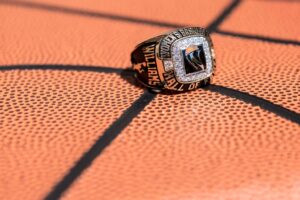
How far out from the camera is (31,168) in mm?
670

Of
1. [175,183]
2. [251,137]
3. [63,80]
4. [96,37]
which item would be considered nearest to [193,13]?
[96,37]

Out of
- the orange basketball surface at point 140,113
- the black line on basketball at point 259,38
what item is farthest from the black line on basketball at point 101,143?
the black line on basketball at point 259,38

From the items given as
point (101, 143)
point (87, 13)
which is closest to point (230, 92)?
point (101, 143)

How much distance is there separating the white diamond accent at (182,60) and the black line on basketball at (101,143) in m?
0.06

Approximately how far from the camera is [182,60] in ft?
2.67

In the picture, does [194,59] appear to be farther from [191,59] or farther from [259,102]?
[259,102]

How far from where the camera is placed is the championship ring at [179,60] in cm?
81

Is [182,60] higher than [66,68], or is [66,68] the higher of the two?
[182,60]

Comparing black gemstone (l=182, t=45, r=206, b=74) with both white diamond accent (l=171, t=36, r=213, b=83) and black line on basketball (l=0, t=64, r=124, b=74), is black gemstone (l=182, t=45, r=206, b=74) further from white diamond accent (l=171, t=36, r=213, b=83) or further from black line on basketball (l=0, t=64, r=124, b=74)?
black line on basketball (l=0, t=64, r=124, b=74)

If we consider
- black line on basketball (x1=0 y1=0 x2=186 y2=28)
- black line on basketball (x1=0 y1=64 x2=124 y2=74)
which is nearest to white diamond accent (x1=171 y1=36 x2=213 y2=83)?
black line on basketball (x1=0 y1=64 x2=124 y2=74)

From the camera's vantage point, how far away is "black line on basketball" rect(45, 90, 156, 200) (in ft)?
2.07

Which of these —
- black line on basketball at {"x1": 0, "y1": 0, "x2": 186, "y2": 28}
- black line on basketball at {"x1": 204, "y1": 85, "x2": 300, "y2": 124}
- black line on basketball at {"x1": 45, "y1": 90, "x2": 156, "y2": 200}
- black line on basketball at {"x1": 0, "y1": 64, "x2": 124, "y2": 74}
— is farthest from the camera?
black line on basketball at {"x1": 0, "y1": 0, "x2": 186, "y2": 28}

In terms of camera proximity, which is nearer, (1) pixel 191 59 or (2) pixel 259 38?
(1) pixel 191 59

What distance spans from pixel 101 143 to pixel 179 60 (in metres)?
0.19
